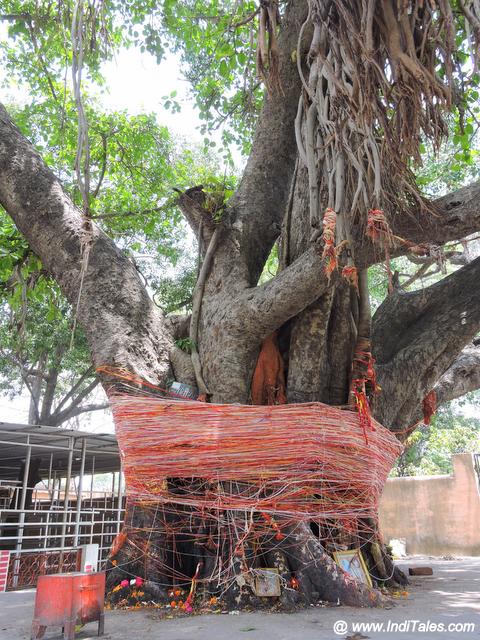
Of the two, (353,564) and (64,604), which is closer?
(64,604)

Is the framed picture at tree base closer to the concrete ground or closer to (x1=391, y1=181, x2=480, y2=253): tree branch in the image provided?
the concrete ground

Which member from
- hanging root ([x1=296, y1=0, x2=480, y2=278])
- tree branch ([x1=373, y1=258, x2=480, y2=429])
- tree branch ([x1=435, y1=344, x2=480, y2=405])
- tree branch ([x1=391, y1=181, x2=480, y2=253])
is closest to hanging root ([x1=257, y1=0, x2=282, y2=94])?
hanging root ([x1=296, y1=0, x2=480, y2=278])

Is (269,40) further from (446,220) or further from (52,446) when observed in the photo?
(52,446)

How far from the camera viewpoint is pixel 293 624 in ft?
8.16

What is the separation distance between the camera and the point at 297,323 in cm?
381

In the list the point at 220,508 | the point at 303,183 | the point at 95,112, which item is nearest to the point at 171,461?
the point at 220,508

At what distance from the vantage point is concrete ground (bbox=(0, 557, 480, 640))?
2.29 meters

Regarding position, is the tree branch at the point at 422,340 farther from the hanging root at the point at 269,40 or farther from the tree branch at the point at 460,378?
the hanging root at the point at 269,40

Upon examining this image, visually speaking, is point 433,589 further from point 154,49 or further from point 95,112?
point 95,112

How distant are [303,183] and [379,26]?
50.2 inches

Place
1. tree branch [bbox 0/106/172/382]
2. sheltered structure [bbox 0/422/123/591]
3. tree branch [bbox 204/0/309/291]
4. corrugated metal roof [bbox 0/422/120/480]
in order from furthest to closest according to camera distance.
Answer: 1. corrugated metal roof [bbox 0/422/120/480]
2. sheltered structure [bbox 0/422/123/591]
3. tree branch [bbox 204/0/309/291]
4. tree branch [bbox 0/106/172/382]

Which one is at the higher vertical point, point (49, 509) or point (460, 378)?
point (460, 378)

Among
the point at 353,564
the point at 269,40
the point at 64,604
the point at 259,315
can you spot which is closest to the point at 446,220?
the point at 259,315

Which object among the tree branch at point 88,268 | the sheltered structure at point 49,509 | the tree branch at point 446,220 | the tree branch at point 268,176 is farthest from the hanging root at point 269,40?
the sheltered structure at point 49,509
